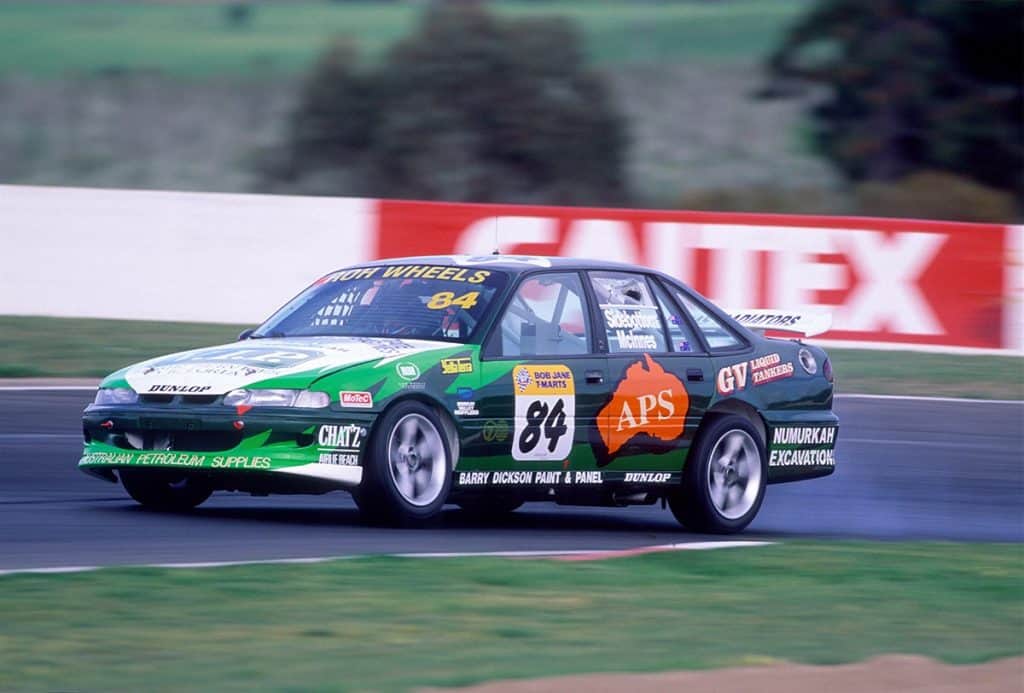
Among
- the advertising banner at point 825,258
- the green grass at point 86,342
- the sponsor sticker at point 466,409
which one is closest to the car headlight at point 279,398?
the sponsor sticker at point 466,409

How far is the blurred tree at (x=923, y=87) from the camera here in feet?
116

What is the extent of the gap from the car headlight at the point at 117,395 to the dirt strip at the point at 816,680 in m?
3.81

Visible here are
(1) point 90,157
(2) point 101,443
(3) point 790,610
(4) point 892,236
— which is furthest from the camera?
(1) point 90,157

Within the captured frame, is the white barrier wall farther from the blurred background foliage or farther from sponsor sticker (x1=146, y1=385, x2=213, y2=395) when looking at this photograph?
the blurred background foliage

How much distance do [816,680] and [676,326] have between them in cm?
433

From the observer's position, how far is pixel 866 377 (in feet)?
Result: 57.8

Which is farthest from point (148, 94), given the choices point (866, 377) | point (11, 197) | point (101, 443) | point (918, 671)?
point (918, 671)

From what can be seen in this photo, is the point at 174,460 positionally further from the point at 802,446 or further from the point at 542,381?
the point at 802,446

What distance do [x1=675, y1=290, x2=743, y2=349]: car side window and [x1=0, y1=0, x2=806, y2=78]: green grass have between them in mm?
46921

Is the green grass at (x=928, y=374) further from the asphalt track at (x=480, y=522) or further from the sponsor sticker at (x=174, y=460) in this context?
the sponsor sticker at (x=174, y=460)

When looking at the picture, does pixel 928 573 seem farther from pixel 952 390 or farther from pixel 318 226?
pixel 318 226

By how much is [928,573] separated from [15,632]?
4.06 m

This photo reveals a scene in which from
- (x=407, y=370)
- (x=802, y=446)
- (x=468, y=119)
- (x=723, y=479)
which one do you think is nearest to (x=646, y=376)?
(x=723, y=479)

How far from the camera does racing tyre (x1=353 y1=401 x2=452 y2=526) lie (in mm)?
8734
